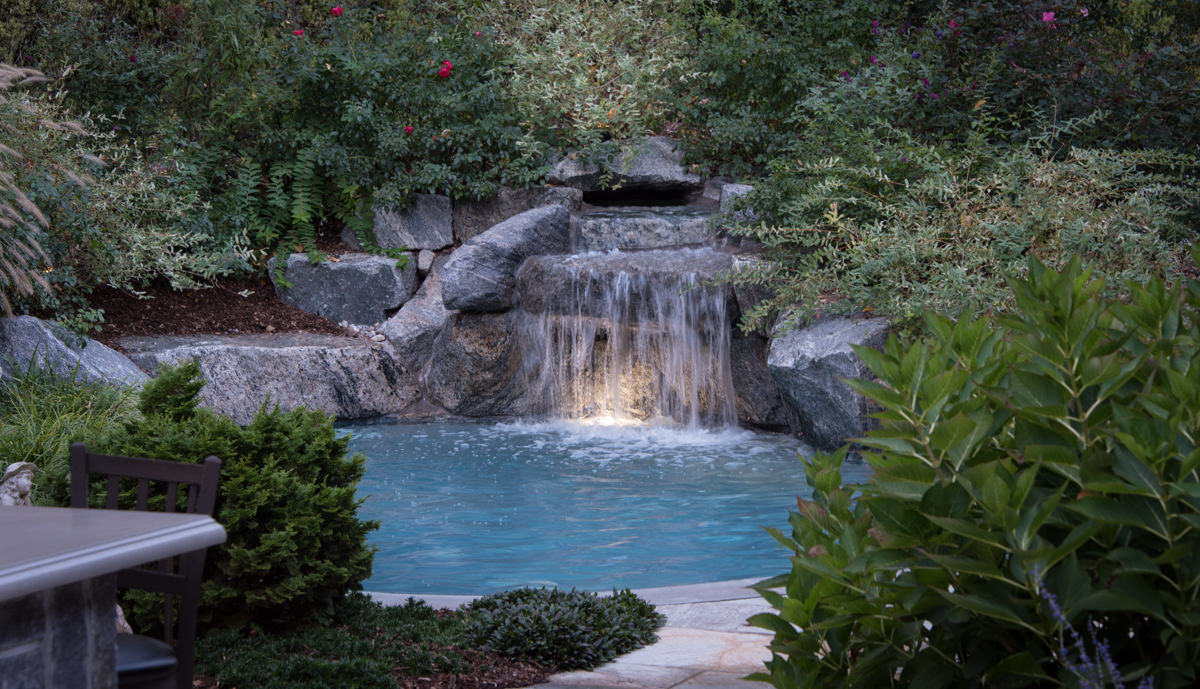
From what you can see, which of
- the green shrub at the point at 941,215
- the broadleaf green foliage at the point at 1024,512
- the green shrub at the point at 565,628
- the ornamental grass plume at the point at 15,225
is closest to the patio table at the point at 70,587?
the broadleaf green foliage at the point at 1024,512

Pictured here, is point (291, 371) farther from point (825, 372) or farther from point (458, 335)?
point (825, 372)

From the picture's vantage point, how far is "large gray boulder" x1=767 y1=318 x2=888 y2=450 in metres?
6.99

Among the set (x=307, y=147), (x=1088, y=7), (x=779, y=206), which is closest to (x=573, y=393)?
(x=779, y=206)

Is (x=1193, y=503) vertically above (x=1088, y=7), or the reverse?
(x=1088, y=7)

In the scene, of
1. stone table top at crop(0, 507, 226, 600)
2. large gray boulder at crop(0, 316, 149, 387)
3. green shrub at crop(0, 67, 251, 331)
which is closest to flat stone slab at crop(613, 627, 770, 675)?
stone table top at crop(0, 507, 226, 600)

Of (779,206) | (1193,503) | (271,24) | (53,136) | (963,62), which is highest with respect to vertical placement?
(271,24)

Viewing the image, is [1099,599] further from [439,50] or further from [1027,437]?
[439,50]

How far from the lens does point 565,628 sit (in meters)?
3.53

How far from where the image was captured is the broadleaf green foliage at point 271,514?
3486 mm

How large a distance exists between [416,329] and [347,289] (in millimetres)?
950

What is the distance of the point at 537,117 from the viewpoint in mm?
10656

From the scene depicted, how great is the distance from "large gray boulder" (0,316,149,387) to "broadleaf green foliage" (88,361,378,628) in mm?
3290

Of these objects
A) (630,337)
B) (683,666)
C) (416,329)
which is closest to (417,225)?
(416,329)

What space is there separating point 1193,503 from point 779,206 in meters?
7.37
